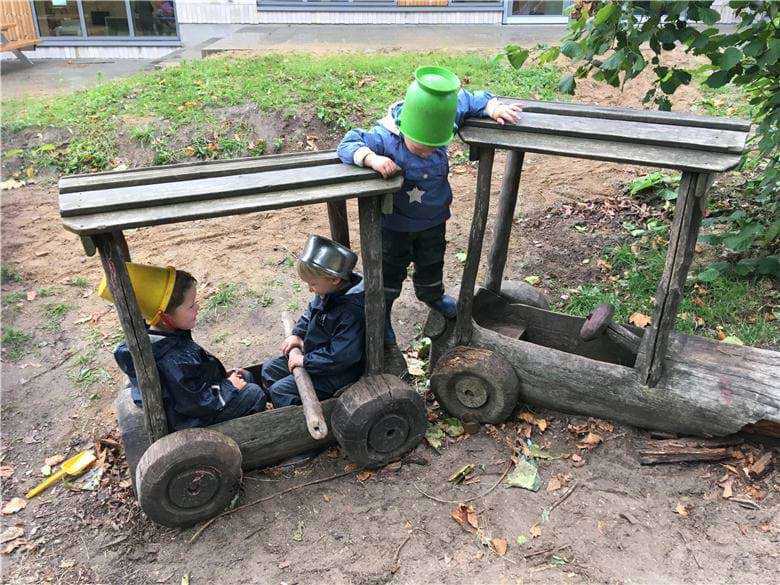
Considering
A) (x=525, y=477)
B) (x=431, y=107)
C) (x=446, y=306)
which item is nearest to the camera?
(x=431, y=107)

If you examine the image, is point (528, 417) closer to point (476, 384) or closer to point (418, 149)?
point (476, 384)

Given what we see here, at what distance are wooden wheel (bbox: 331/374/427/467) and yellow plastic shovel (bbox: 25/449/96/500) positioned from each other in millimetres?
1394

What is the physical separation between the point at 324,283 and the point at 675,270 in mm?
1721

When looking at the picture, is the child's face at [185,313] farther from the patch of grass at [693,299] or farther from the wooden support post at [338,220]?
the patch of grass at [693,299]

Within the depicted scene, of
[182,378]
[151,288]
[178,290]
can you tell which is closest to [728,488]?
[182,378]

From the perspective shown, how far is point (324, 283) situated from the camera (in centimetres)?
321

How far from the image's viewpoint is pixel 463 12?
45.5 ft

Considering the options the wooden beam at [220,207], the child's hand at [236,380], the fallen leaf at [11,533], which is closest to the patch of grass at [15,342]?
the fallen leaf at [11,533]

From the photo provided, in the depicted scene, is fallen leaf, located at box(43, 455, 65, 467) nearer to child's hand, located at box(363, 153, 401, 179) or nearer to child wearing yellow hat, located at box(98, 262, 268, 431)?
child wearing yellow hat, located at box(98, 262, 268, 431)

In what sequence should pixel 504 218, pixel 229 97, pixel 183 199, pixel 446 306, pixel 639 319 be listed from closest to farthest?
pixel 183 199, pixel 446 306, pixel 504 218, pixel 639 319, pixel 229 97

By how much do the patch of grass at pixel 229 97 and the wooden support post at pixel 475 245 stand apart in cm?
427

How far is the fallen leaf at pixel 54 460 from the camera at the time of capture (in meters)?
3.53

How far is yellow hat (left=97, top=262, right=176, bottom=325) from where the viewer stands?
2.80 m

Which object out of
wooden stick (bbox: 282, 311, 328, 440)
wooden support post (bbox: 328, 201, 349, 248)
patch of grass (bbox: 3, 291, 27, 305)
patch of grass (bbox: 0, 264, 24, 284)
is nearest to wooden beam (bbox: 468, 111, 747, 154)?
wooden support post (bbox: 328, 201, 349, 248)
